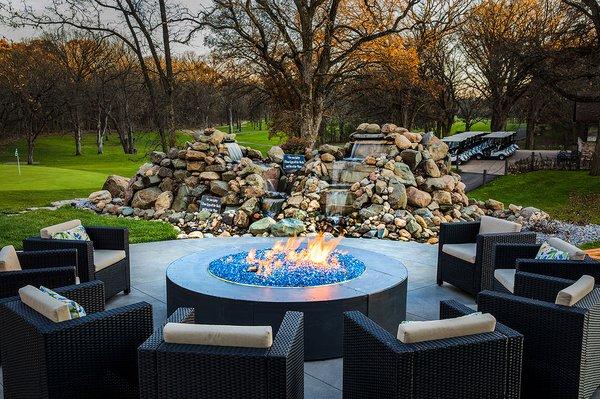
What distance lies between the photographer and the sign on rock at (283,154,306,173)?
11.9 metres

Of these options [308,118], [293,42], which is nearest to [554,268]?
[308,118]

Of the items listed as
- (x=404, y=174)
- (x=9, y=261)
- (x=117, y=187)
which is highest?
(x=404, y=174)

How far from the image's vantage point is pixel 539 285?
3.71 m

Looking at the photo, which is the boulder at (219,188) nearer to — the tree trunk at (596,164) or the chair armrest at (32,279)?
the chair armrest at (32,279)

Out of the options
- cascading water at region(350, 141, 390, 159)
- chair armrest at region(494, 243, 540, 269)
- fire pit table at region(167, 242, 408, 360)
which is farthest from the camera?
cascading water at region(350, 141, 390, 159)

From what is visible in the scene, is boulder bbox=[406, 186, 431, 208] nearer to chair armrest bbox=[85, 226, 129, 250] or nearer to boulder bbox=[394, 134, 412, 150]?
boulder bbox=[394, 134, 412, 150]

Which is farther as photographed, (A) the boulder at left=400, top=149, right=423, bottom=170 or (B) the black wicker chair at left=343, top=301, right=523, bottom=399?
(A) the boulder at left=400, top=149, right=423, bottom=170

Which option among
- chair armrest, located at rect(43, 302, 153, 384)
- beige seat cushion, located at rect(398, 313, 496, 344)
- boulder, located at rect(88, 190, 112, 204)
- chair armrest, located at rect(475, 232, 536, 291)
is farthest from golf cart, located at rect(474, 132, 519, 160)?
chair armrest, located at rect(43, 302, 153, 384)

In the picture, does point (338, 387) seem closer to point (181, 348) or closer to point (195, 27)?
point (181, 348)

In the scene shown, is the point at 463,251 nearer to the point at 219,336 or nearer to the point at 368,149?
the point at 219,336

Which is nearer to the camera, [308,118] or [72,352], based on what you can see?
[72,352]

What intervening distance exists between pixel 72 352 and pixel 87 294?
0.81m

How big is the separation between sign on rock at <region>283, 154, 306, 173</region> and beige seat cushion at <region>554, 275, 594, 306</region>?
29.3ft

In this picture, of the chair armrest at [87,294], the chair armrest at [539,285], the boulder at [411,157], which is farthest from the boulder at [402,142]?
the chair armrest at [87,294]
